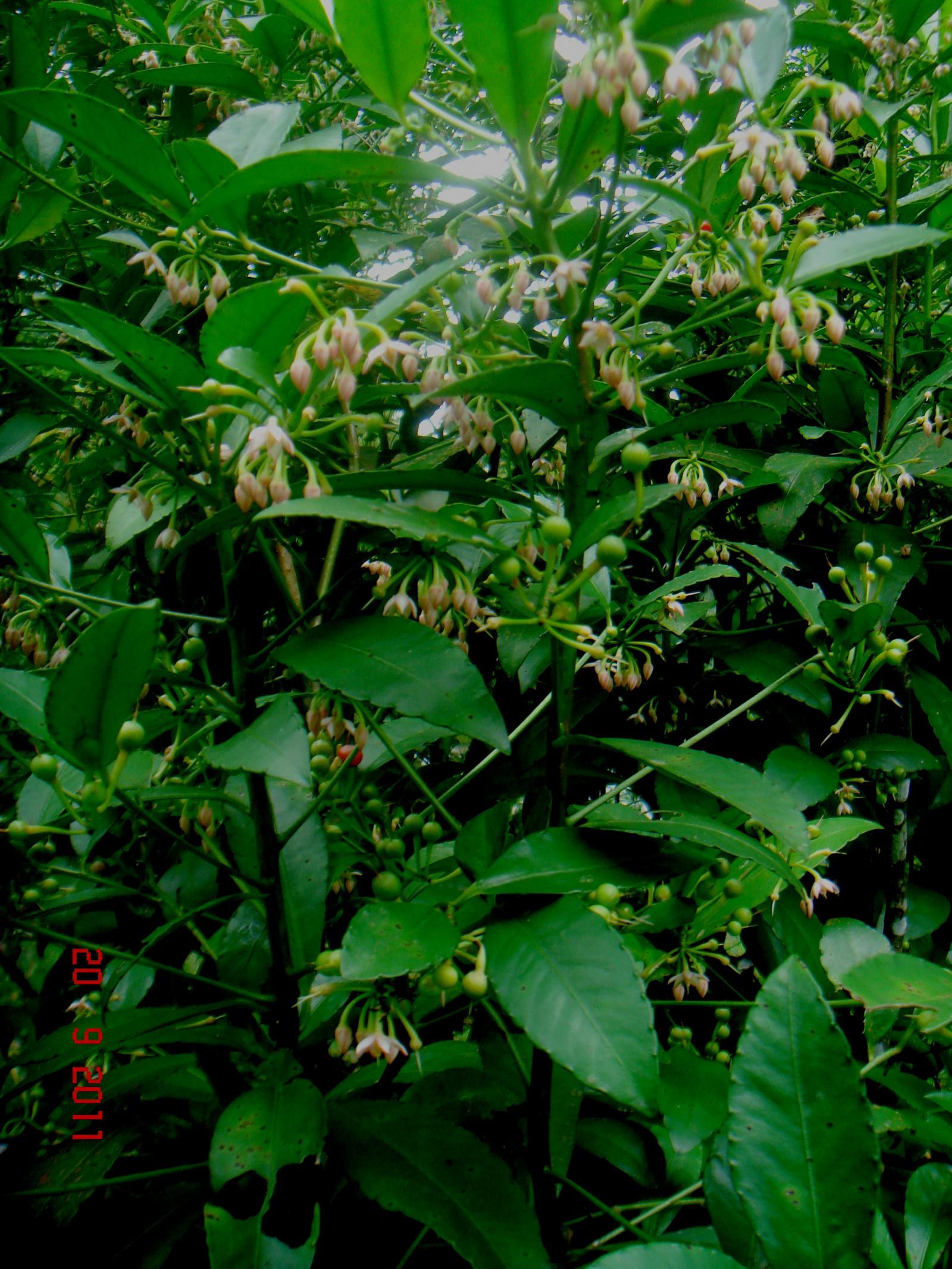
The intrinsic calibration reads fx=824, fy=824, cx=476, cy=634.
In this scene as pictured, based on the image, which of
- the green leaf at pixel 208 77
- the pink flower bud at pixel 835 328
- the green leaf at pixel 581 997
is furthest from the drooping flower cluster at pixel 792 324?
the green leaf at pixel 208 77

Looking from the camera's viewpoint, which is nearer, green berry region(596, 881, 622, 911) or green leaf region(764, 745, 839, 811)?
green berry region(596, 881, 622, 911)

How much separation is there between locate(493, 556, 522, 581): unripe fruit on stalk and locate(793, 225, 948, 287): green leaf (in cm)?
30

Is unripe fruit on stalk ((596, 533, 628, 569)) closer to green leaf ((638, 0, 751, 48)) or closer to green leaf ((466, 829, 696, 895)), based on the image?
green leaf ((466, 829, 696, 895))

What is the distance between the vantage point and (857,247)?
2.02 ft

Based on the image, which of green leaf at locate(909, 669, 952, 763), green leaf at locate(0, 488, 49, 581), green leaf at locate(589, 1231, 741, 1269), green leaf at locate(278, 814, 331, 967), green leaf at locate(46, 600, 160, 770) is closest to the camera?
green leaf at locate(589, 1231, 741, 1269)

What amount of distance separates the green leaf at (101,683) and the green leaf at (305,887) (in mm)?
323

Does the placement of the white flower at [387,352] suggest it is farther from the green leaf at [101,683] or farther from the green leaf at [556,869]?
the green leaf at [556,869]

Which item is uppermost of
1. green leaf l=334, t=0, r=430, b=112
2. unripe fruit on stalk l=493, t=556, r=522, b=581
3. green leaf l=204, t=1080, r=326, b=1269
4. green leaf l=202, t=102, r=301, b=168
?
green leaf l=334, t=0, r=430, b=112

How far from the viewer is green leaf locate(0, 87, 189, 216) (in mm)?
757

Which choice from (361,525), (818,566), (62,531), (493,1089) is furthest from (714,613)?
(62,531)

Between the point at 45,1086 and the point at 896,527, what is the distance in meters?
1.66

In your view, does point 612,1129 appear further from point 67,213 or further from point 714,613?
point 67,213

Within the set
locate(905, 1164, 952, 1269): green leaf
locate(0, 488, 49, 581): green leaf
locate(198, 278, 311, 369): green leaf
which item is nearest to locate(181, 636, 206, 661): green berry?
locate(0, 488, 49, 581): green leaf

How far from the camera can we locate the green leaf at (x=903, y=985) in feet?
2.38
